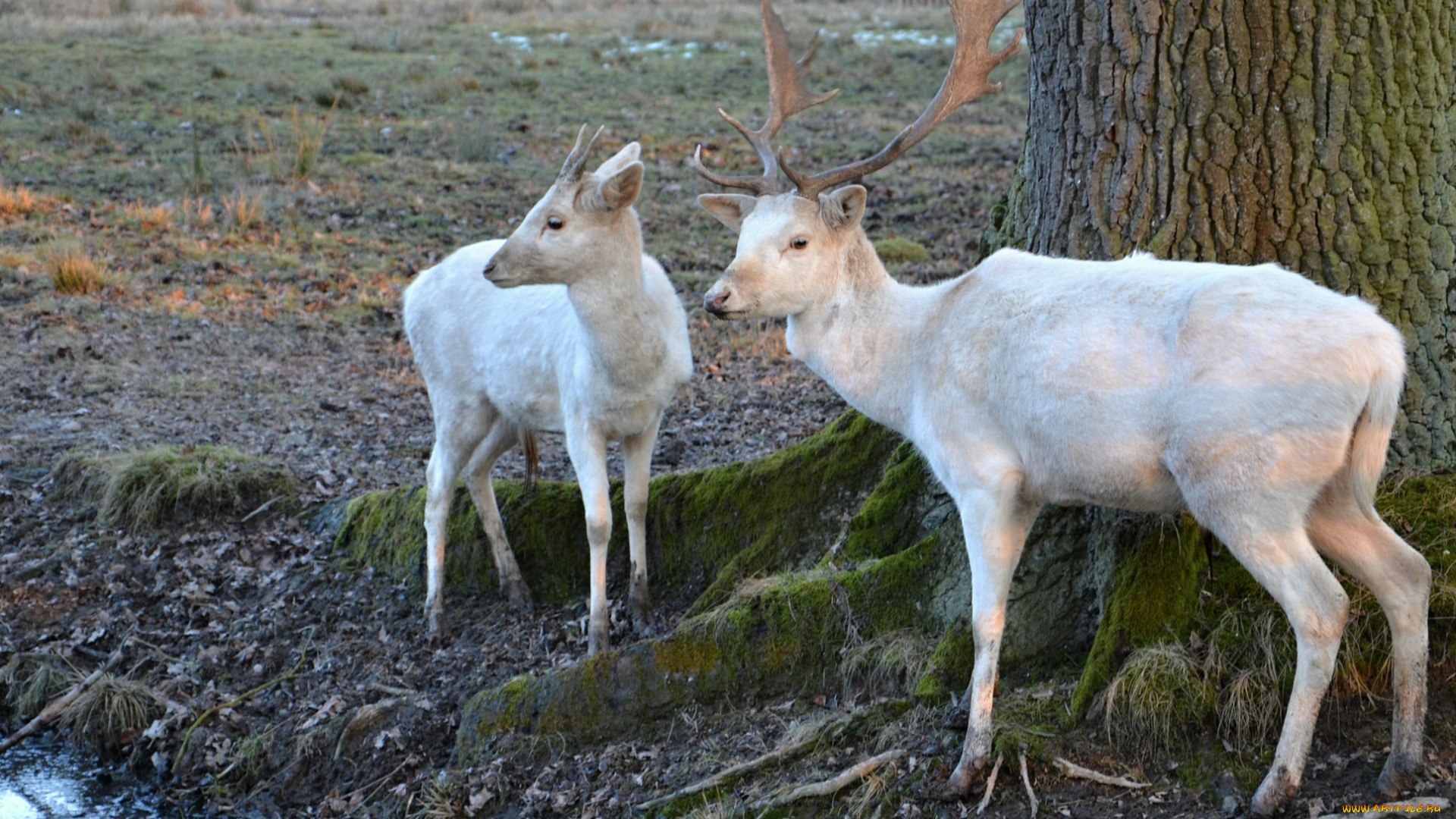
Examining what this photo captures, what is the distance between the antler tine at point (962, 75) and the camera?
5.08 metres

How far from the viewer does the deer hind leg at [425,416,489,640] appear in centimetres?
739

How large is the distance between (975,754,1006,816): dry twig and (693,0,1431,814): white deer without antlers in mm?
54

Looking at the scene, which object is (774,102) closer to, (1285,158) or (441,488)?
(1285,158)

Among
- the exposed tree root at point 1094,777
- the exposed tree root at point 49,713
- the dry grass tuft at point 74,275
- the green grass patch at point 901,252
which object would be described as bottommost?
→ the exposed tree root at point 49,713

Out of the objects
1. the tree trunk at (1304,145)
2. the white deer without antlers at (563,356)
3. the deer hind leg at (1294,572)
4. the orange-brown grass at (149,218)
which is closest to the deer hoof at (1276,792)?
the deer hind leg at (1294,572)

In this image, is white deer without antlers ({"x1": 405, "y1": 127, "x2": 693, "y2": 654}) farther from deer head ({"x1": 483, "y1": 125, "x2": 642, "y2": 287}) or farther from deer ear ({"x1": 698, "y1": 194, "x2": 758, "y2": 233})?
deer ear ({"x1": 698, "y1": 194, "x2": 758, "y2": 233})

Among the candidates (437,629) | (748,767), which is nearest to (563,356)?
(437,629)

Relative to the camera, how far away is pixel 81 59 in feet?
70.9

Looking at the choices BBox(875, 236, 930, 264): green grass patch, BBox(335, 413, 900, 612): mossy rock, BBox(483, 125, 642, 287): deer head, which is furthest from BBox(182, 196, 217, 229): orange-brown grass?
BBox(483, 125, 642, 287): deer head

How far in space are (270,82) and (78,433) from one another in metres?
→ 12.9

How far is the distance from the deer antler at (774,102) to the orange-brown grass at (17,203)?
11172 mm

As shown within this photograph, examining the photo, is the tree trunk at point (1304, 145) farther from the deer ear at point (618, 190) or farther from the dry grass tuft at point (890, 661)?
the deer ear at point (618, 190)

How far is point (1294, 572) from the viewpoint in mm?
3891

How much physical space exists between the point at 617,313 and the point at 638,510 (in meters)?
1.04
